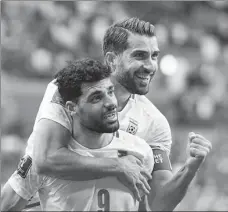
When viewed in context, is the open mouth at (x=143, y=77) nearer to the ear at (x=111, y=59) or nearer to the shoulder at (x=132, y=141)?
the ear at (x=111, y=59)

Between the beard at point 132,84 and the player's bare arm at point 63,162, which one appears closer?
the player's bare arm at point 63,162

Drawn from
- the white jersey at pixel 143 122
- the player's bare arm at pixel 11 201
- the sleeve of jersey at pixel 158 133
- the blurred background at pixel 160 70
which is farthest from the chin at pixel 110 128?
the blurred background at pixel 160 70

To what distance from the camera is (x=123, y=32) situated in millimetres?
2193

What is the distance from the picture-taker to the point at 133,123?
7.62ft

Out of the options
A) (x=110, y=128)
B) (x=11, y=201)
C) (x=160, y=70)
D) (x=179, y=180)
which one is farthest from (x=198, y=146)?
Answer: (x=160, y=70)

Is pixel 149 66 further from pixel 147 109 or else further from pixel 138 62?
pixel 147 109

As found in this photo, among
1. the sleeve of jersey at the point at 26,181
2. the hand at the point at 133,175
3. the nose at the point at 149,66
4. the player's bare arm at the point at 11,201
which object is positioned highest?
the nose at the point at 149,66

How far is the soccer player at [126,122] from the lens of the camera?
6.39 feet

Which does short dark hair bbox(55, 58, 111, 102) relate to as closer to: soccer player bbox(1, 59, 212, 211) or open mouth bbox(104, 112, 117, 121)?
soccer player bbox(1, 59, 212, 211)

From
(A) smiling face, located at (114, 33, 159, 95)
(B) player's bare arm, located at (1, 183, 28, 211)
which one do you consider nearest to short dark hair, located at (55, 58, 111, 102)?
(A) smiling face, located at (114, 33, 159, 95)

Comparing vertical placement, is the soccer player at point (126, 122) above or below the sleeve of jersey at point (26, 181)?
above

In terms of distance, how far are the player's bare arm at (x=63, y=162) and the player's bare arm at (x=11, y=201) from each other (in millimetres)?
431

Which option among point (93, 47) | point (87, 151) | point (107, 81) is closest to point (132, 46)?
point (107, 81)

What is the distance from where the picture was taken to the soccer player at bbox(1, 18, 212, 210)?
195 cm
